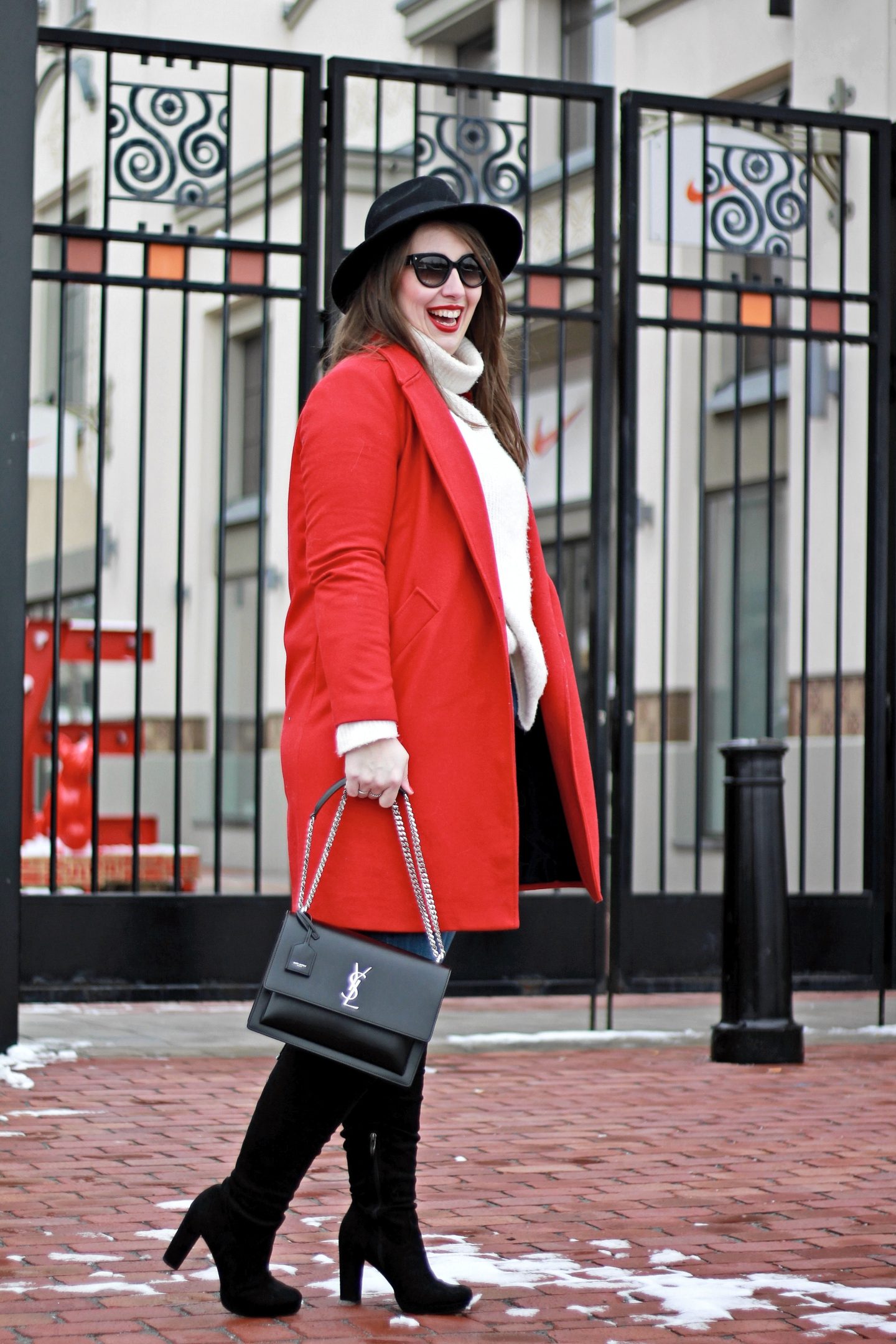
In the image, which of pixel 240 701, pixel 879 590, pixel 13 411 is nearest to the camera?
pixel 13 411

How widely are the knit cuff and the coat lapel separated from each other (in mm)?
304

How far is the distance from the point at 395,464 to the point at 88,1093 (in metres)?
2.96

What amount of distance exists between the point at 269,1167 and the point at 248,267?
4301 millimetres

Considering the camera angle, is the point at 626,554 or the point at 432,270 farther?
the point at 626,554

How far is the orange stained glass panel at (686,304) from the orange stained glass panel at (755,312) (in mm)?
171

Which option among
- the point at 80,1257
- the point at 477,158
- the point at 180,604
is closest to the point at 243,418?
the point at 477,158

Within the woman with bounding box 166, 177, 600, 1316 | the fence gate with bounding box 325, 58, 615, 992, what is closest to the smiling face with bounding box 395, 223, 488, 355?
the woman with bounding box 166, 177, 600, 1316

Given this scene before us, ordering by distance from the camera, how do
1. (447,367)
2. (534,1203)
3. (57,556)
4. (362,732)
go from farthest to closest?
(57,556) < (534,1203) < (447,367) < (362,732)

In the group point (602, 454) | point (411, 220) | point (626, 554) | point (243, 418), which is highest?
point (243, 418)

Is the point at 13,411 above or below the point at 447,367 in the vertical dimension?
above

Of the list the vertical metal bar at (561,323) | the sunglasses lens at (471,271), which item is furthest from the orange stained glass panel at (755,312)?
the sunglasses lens at (471,271)

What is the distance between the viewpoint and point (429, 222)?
329cm

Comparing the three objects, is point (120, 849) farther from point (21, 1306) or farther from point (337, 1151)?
point (21, 1306)

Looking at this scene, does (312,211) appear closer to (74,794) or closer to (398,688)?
(398,688)
